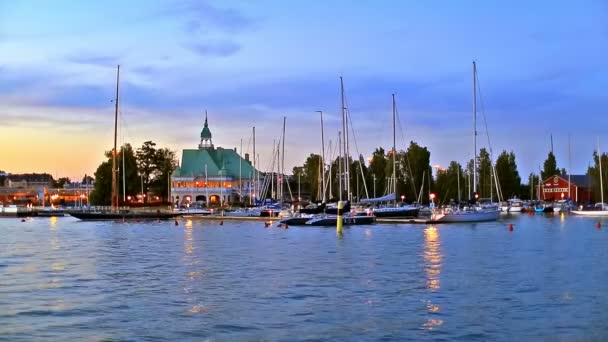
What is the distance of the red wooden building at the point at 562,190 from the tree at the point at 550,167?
254cm

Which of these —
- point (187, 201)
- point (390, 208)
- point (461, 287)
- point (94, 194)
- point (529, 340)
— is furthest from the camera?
point (187, 201)

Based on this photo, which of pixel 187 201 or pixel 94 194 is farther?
pixel 187 201

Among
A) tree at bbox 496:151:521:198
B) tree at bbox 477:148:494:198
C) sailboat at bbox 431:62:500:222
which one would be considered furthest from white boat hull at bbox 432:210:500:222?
tree at bbox 496:151:521:198

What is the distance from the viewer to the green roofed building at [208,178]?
169 metres

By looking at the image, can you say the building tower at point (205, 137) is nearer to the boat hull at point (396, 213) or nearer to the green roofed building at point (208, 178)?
the green roofed building at point (208, 178)

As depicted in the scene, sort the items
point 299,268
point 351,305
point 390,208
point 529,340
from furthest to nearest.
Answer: point 390,208 < point 299,268 < point 351,305 < point 529,340

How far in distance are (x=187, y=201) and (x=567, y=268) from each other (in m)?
139

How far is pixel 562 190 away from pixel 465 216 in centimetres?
9718

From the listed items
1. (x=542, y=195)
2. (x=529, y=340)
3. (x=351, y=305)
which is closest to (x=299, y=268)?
(x=351, y=305)

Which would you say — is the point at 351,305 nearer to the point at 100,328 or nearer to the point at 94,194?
the point at 100,328

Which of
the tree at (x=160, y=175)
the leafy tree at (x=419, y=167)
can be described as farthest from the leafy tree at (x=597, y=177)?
the tree at (x=160, y=175)

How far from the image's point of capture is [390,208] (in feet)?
291

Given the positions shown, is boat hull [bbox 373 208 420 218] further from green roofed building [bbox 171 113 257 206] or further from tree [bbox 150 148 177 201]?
tree [bbox 150 148 177 201]

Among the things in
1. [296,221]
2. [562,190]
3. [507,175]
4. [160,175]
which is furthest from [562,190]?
[296,221]
